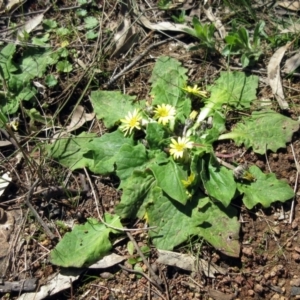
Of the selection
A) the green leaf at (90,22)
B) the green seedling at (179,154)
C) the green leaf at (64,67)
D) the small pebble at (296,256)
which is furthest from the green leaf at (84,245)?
the green leaf at (90,22)

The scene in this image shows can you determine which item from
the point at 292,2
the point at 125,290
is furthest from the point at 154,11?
the point at 125,290

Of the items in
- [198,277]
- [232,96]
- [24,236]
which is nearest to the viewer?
[198,277]

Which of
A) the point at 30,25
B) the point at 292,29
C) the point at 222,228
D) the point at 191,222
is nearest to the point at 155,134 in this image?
the point at 191,222

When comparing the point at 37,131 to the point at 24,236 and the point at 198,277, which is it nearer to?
the point at 24,236

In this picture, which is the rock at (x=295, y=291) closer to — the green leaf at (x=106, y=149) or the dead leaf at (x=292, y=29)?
the green leaf at (x=106, y=149)

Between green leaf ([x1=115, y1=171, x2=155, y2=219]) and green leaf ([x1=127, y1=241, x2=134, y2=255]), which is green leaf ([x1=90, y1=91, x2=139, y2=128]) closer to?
green leaf ([x1=115, y1=171, x2=155, y2=219])
